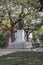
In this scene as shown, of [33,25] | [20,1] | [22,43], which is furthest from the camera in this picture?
[33,25]

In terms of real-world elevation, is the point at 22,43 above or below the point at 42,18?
below

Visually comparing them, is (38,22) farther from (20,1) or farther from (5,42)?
(20,1)

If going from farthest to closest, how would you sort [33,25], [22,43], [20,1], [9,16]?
[33,25] < [9,16] < [22,43] < [20,1]

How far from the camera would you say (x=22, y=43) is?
76.7 feet

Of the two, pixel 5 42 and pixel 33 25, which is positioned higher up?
pixel 33 25

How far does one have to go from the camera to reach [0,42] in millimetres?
23984

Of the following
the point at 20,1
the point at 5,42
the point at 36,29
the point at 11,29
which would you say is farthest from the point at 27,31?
the point at 20,1

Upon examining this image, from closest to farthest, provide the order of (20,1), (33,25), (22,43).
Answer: (20,1), (22,43), (33,25)

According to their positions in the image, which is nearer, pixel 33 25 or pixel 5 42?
pixel 5 42

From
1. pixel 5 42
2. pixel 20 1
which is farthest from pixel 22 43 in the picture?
pixel 20 1

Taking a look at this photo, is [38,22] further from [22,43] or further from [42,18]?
[22,43]

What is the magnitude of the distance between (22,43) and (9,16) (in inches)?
219

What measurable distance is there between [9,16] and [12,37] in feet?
10.2

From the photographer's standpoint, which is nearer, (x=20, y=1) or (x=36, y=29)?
(x=20, y=1)
